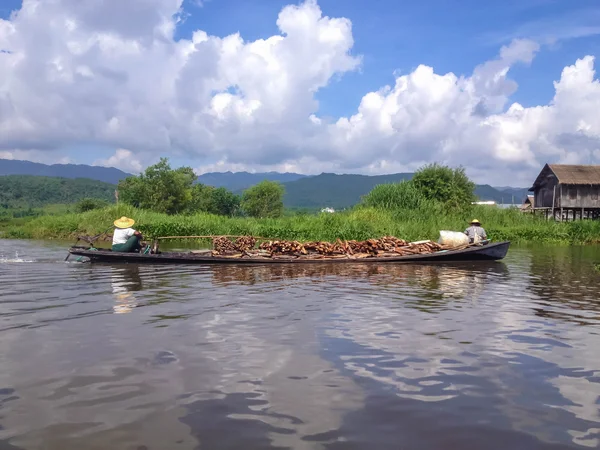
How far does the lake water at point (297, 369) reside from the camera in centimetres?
383

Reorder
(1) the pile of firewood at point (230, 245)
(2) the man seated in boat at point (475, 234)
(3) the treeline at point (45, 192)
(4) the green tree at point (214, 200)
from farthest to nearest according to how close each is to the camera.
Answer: (3) the treeline at point (45, 192)
(4) the green tree at point (214, 200)
(2) the man seated in boat at point (475, 234)
(1) the pile of firewood at point (230, 245)

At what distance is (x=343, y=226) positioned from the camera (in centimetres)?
2355

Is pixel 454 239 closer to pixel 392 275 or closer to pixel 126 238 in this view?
pixel 392 275

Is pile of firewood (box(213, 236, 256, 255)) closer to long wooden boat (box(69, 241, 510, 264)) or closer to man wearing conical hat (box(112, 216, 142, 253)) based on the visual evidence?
long wooden boat (box(69, 241, 510, 264))

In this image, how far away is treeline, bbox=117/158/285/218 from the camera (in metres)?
51.8

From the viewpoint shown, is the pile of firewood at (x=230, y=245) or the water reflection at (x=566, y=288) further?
the pile of firewood at (x=230, y=245)

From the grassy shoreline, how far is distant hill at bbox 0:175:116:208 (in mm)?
78057

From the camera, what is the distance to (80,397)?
443 cm

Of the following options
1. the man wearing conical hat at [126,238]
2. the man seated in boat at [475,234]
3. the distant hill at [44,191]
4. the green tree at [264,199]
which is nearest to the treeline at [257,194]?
the green tree at [264,199]

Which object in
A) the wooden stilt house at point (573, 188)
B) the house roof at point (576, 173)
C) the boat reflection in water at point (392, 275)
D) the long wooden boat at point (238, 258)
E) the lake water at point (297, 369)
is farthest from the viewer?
the wooden stilt house at point (573, 188)

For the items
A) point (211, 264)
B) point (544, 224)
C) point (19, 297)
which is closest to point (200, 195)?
point (544, 224)

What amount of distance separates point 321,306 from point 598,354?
13.3 feet

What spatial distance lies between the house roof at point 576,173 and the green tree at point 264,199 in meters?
40.6

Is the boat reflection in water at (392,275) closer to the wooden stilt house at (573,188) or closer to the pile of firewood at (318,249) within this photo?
the pile of firewood at (318,249)
